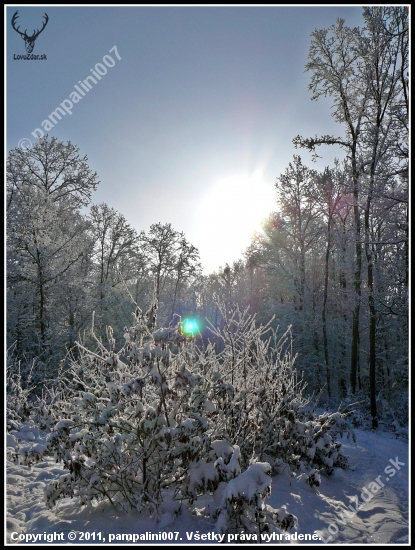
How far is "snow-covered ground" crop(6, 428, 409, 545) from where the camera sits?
338cm

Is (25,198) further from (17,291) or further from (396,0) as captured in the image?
(396,0)

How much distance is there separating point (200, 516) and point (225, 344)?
231 centimetres

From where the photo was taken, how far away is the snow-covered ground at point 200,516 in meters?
3.38

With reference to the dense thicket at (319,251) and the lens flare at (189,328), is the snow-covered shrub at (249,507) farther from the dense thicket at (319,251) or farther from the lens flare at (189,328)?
the dense thicket at (319,251)

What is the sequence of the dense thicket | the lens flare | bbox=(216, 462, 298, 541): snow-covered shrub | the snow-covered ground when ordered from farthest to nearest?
the dense thicket
the lens flare
the snow-covered ground
bbox=(216, 462, 298, 541): snow-covered shrub

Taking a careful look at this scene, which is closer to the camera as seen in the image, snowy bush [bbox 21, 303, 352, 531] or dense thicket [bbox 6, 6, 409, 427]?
snowy bush [bbox 21, 303, 352, 531]

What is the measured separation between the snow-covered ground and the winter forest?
3.5 inches

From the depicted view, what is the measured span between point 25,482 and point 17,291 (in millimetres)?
11352

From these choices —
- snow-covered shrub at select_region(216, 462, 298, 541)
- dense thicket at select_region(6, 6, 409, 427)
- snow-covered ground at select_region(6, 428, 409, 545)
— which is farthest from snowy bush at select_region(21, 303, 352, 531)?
dense thicket at select_region(6, 6, 409, 427)

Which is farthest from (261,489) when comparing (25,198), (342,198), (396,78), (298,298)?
(298,298)

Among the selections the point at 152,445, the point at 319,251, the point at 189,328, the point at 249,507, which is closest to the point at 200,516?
the point at 249,507

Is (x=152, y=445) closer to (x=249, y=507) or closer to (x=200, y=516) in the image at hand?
(x=200, y=516)

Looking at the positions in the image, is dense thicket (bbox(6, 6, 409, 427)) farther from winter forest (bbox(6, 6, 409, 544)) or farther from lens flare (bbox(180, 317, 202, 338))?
lens flare (bbox(180, 317, 202, 338))

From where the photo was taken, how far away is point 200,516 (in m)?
3.79
